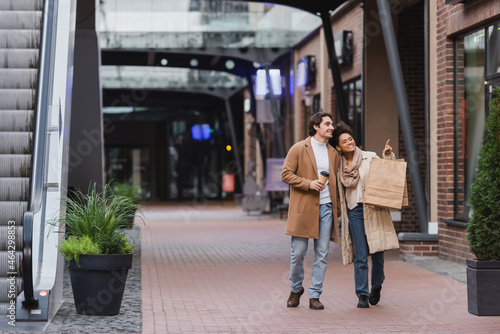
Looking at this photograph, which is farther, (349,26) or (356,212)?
(349,26)

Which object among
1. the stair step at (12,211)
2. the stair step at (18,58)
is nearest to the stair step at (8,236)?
the stair step at (12,211)

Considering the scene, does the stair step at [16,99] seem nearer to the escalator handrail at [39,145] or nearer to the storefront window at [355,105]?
the escalator handrail at [39,145]

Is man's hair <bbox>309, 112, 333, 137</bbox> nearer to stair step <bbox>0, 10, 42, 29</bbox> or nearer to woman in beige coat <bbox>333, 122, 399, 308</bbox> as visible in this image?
woman in beige coat <bbox>333, 122, 399, 308</bbox>

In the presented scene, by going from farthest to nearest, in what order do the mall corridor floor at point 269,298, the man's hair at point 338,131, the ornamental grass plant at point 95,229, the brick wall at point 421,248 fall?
the brick wall at point 421,248 → the man's hair at point 338,131 → the ornamental grass plant at point 95,229 → the mall corridor floor at point 269,298

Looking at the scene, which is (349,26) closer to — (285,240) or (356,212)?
(285,240)

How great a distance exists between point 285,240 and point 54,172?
10.4m

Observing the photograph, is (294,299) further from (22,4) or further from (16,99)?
(22,4)

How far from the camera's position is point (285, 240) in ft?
59.2

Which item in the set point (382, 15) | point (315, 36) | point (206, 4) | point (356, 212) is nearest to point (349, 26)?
point (315, 36)

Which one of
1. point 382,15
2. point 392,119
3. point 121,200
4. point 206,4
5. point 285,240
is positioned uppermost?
point 206,4

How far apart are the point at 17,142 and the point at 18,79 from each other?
3.15ft

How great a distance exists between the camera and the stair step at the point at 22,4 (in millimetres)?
11078

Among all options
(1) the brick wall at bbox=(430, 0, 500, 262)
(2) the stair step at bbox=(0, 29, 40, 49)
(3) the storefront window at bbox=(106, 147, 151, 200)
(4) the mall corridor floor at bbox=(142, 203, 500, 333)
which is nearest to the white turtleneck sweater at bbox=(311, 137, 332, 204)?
(4) the mall corridor floor at bbox=(142, 203, 500, 333)

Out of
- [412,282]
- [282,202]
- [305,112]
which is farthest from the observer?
[282,202]
